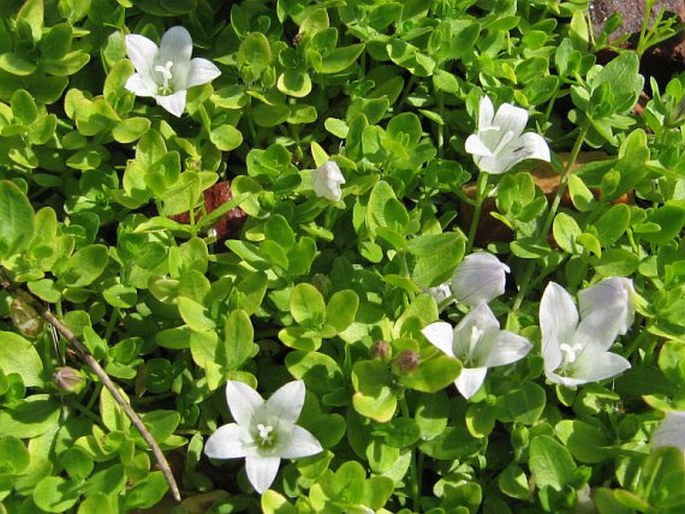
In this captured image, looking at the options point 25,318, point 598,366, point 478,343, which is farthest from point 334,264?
point 25,318

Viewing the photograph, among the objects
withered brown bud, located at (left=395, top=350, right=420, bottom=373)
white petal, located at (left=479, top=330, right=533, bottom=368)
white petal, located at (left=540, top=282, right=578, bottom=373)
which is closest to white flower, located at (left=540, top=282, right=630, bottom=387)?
white petal, located at (left=540, top=282, right=578, bottom=373)

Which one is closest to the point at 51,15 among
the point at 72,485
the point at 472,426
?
the point at 72,485

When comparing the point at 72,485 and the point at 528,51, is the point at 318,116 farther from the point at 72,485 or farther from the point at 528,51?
the point at 72,485

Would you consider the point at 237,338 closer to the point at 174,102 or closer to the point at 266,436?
the point at 266,436

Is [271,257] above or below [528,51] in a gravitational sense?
below

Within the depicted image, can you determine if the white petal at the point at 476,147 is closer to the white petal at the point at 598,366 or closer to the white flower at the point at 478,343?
the white flower at the point at 478,343

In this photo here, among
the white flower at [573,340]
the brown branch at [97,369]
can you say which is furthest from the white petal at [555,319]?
the brown branch at [97,369]
